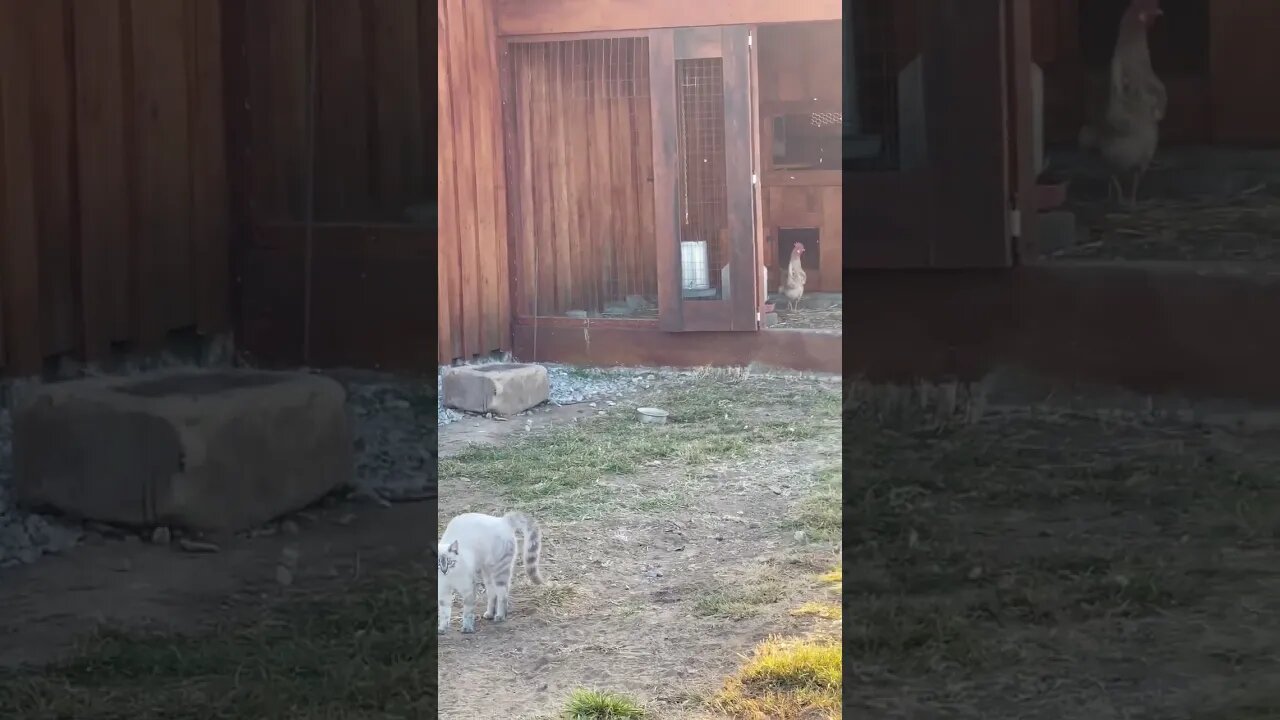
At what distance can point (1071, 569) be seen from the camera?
2256 mm

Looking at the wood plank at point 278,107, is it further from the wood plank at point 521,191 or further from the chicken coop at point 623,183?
the wood plank at point 521,191

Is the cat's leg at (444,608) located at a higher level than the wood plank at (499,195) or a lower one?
lower

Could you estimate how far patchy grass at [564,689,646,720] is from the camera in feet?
9.00

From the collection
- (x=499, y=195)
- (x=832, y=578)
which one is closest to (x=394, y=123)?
(x=832, y=578)

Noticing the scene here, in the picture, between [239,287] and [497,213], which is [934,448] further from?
[497,213]

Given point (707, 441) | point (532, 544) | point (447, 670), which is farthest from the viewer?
point (707, 441)

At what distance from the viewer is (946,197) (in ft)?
7.45

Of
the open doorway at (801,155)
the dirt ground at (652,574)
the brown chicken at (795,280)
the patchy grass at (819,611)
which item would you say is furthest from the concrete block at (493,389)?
the patchy grass at (819,611)

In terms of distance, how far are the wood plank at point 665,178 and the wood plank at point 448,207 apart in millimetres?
1133

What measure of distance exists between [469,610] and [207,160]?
1.36 metres

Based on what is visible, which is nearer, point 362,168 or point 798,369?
point 362,168

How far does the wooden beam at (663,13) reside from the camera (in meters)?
6.74

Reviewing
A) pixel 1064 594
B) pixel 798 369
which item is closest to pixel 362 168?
pixel 1064 594

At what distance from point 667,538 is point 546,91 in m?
3.95
